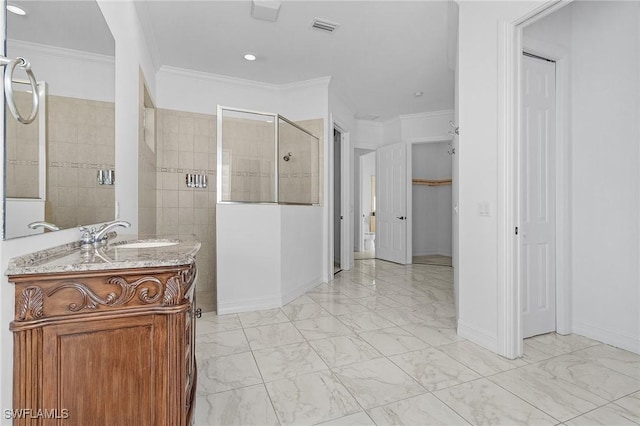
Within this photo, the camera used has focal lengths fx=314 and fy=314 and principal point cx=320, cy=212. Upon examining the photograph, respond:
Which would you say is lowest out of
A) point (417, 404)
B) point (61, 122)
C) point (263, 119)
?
point (417, 404)

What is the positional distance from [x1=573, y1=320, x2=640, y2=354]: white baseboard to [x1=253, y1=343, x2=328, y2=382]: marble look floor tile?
7.09 feet

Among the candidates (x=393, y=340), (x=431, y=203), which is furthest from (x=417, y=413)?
(x=431, y=203)

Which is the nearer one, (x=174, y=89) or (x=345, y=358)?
(x=345, y=358)

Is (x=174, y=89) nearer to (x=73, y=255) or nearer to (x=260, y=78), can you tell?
Result: (x=260, y=78)

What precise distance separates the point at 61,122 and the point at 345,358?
2.07 metres

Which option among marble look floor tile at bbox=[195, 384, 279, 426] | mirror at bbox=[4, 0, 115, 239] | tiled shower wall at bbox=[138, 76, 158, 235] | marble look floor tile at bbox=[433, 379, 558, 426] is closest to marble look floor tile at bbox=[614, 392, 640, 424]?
marble look floor tile at bbox=[433, 379, 558, 426]

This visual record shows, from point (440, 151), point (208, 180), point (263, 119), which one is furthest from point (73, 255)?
point (440, 151)

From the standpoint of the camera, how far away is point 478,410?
1619mm

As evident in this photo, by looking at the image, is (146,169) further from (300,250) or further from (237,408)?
(237,408)

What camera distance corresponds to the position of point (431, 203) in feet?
24.1

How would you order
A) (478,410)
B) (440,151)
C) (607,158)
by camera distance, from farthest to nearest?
(440,151)
(607,158)
(478,410)

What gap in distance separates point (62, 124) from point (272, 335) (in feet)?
6.67

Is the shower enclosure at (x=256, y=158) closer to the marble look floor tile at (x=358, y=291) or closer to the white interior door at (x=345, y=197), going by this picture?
the marble look floor tile at (x=358, y=291)

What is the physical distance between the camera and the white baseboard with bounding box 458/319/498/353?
229 cm
